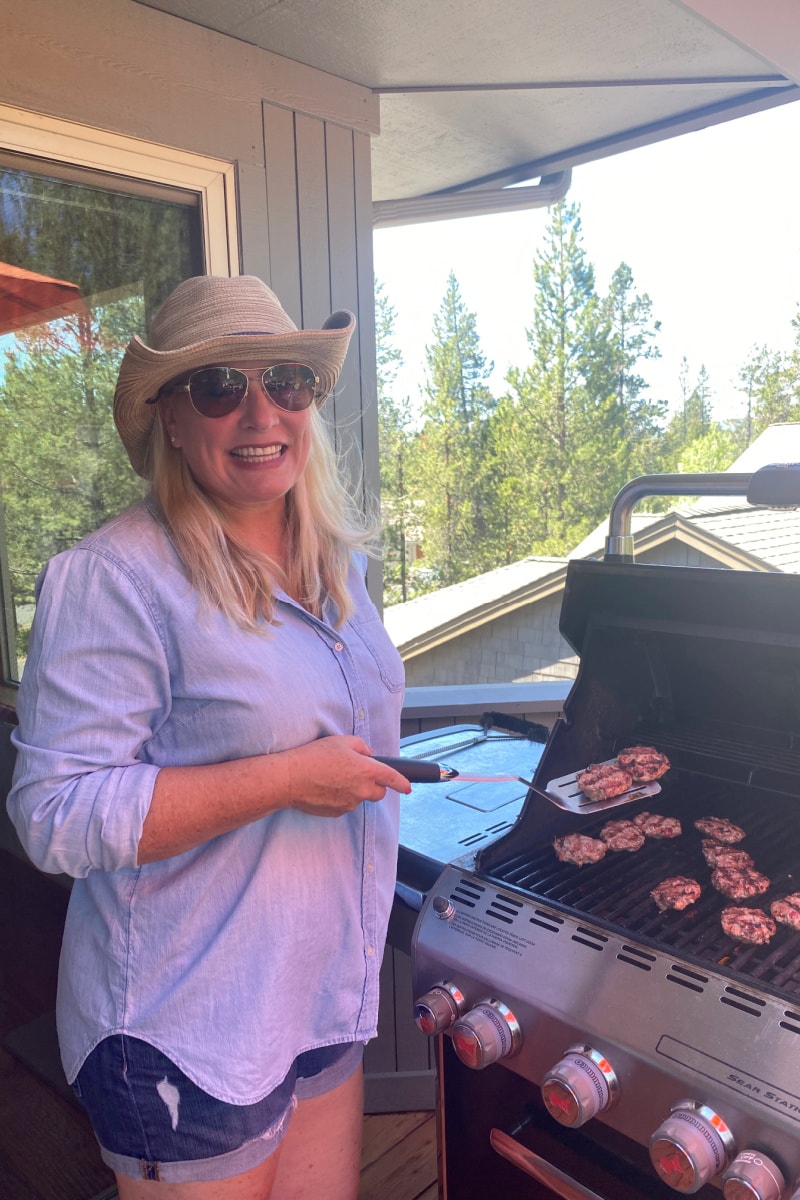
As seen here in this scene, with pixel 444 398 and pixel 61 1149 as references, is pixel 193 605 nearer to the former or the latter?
pixel 61 1149

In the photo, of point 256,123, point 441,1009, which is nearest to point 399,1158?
point 441,1009

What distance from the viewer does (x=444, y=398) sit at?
1719 cm

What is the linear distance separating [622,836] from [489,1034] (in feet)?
1.37

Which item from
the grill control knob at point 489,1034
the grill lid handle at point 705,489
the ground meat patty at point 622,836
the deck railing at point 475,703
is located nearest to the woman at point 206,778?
the grill control knob at point 489,1034

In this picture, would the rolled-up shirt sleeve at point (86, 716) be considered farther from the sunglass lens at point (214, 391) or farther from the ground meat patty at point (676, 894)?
the ground meat patty at point (676, 894)

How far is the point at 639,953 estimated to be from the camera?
1.08 metres

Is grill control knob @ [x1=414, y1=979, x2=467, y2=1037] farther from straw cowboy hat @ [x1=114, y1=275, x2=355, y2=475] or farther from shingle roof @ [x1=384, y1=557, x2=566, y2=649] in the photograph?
shingle roof @ [x1=384, y1=557, x2=566, y2=649]

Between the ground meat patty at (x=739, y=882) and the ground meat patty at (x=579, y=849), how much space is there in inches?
7.1

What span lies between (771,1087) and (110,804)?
81 centimetres

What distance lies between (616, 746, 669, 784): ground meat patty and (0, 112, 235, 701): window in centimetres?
150

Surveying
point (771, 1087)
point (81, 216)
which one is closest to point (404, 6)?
point (81, 216)

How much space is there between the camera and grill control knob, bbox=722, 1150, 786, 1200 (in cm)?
85

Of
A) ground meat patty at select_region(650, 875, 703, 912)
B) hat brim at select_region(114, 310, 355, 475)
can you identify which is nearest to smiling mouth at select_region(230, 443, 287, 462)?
hat brim at select_region(114, 310, 355, 475)

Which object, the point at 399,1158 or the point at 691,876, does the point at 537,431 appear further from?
the point at 691,876
